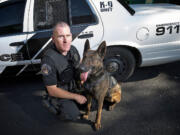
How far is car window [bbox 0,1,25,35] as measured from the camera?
2855mm

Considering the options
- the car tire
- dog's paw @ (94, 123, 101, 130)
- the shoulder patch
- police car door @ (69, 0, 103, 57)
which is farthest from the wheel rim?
the shoulder patch

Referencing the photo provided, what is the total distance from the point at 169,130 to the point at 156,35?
5.06ft

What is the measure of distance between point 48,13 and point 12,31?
66 cm

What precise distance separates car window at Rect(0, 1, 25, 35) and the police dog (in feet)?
4.28

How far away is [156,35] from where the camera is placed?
9.97ft

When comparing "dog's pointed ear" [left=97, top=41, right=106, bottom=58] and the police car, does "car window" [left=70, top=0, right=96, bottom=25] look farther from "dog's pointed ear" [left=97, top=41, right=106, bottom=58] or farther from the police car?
"dog's pointed ear" [left=97, top=41, right=106, bottom=58]

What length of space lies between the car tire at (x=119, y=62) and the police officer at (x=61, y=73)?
0.77m

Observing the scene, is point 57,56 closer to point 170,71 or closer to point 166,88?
point 166,88

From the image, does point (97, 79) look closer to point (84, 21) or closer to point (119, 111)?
point (119, 111)

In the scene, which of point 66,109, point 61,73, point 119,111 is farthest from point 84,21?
point 119,111

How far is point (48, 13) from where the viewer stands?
2852 mm

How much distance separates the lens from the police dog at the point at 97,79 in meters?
2.21

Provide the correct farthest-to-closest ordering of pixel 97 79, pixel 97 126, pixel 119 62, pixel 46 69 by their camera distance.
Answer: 1. pixel 119 62
2. pixel 97 126
3. pixel 97 79
4. pixel 46 69

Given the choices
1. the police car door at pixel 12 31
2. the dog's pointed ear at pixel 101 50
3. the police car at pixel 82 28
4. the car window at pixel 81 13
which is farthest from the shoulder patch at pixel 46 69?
the car window at pixel 81 13
